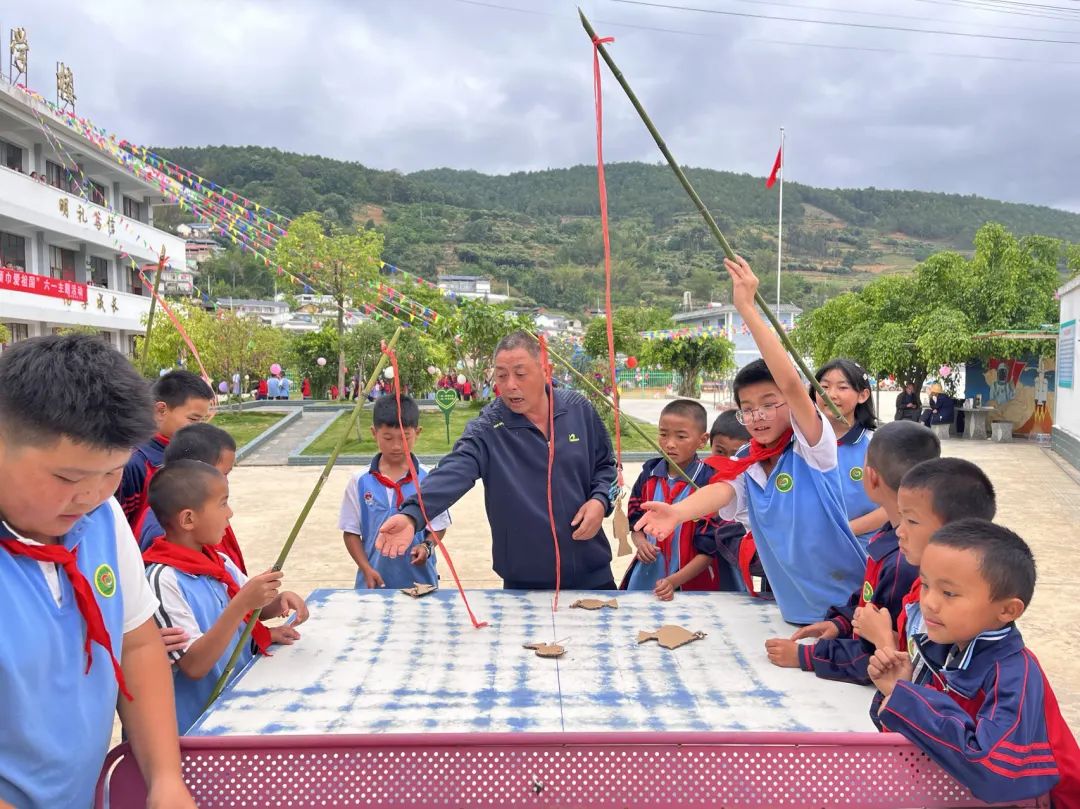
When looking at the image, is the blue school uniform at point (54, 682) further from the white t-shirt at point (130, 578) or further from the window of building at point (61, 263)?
the window of building at point (61, 263)

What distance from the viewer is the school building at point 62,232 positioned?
20469 mm

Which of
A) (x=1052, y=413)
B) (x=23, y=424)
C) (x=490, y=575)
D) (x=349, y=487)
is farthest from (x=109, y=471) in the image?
(x=1052, y=413)

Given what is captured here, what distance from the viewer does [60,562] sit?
4.53ft

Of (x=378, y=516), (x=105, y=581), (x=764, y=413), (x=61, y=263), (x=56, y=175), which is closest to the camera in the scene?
(x=105, y=581)

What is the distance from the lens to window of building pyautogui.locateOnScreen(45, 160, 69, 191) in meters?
23.3

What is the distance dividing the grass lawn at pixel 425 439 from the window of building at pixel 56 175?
11272mm

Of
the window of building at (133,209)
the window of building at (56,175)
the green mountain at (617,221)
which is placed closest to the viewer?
the window of building at (56,175)

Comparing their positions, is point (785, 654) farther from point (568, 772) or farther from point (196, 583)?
point (196, 583)

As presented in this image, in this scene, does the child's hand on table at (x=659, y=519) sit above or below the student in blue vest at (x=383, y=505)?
above

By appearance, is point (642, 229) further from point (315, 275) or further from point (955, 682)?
point (955, 682)

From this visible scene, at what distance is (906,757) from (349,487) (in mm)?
2778

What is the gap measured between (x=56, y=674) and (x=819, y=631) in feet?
6.43

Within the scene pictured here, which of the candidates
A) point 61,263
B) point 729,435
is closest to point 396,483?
point 729,435

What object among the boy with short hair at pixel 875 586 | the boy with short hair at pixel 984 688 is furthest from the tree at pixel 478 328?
the boy with short hair at pixel 984 688
